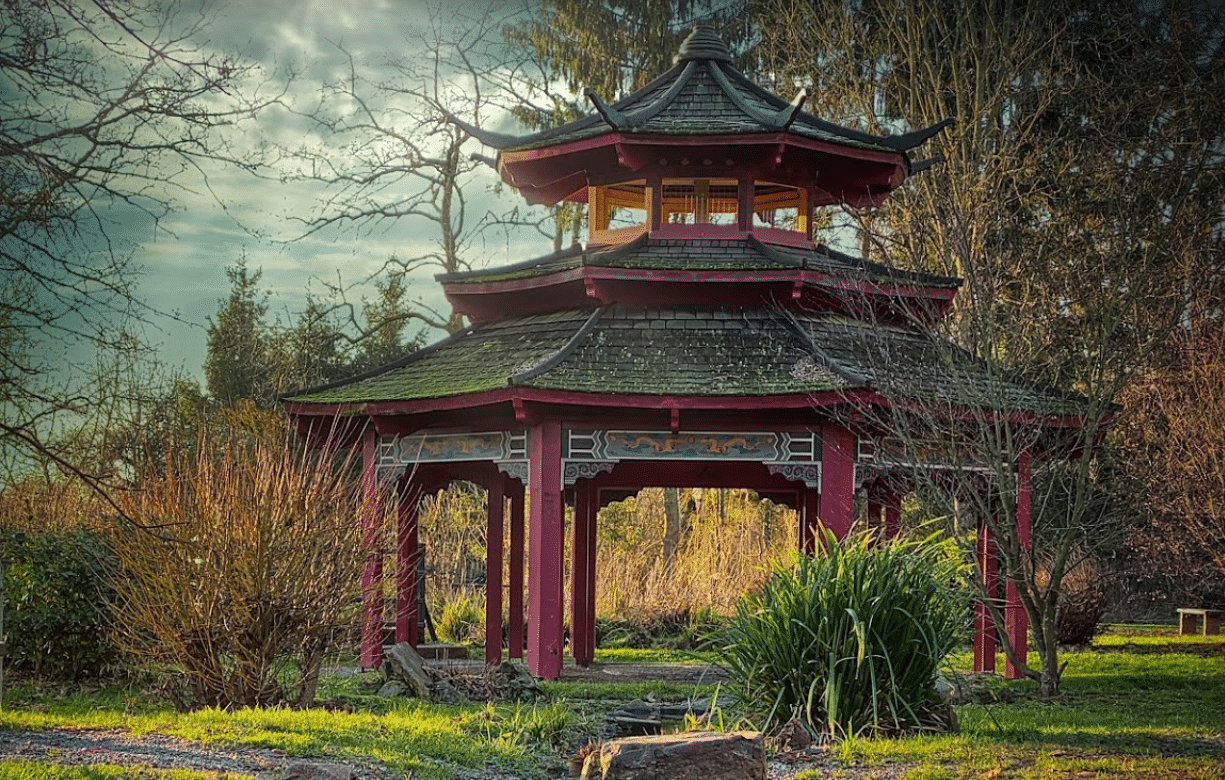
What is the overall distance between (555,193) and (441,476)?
3.90 m

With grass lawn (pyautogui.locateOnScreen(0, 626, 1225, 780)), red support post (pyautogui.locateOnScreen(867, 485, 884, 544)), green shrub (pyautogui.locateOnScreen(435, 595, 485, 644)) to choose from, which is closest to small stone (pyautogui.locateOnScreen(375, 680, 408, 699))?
grass lawn (pyautogui.locateOnScreen(0, 626, 1225, 780))

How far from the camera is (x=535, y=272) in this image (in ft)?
54.2

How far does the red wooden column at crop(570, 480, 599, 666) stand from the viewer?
18000mm

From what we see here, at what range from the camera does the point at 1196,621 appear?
25.2 m

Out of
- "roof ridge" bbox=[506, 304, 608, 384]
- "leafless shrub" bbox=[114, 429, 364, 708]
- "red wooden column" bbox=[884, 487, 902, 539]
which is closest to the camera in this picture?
"leafless shrub" bbox=[114, 429, 364, 708]

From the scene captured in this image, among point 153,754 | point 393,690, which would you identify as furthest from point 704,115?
point 153,754

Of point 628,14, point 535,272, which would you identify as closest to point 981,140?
point 628,14

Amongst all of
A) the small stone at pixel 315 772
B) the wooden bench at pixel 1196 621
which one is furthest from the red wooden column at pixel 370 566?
the wooden bench at pixel 1196 621

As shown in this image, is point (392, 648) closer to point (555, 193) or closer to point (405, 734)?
point (405, 734)

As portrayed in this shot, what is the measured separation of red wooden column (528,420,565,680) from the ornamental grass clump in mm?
4317

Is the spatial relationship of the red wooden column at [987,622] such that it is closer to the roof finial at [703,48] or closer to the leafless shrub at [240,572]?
the roof finial at [703,48]

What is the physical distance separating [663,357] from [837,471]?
7.20 ft

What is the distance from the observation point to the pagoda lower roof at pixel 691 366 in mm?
14453

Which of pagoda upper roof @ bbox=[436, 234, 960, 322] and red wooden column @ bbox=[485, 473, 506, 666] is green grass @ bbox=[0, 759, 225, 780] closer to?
pagoda upper roof @ bbox=[436, 234, 960, 322]
